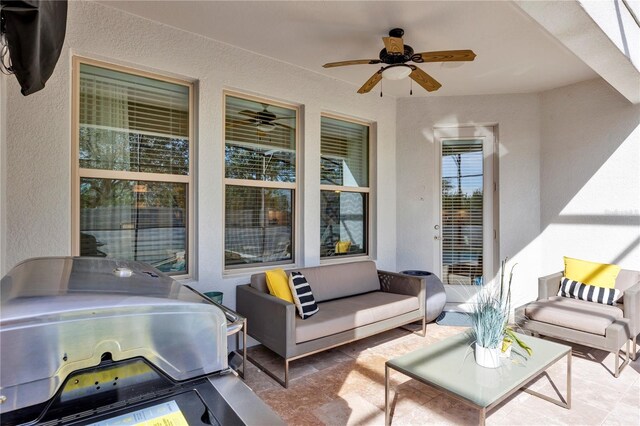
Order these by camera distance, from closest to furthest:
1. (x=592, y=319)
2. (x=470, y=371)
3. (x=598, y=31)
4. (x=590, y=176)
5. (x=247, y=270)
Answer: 1. (x=470, y=371)
2. (x=598, y=31)
3. (x=592, y=319)
4. (x=247, y=270)
5. (x=590, y=176)

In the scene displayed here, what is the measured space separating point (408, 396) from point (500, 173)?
3374mm

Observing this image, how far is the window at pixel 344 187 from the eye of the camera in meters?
4.36

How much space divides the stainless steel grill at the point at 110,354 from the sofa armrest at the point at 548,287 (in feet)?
12.1

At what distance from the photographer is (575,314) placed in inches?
121

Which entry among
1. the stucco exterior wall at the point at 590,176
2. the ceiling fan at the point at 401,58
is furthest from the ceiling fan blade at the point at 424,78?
the stucco exterior wall at the point at 590,176

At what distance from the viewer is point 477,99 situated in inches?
188

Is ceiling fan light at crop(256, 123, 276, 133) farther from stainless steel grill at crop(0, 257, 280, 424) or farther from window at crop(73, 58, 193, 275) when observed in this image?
stainless steel grill at crop(0, 257, 280, 424)

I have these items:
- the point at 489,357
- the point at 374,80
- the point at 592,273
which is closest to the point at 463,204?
the point at 592,273

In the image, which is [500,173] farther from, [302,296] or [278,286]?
[278,286]

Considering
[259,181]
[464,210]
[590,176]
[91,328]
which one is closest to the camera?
[91,328]

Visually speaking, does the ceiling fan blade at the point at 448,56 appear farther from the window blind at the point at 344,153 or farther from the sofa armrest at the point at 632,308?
the sofa armrest at the point at 632,308

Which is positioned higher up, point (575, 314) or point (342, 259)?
point (342, 259)

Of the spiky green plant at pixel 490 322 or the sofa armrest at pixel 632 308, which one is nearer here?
the spiky green plant at pixel 490 322

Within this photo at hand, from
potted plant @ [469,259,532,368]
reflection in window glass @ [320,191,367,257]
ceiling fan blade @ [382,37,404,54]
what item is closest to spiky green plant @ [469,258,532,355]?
potted plant @ [469,259,532,368]
